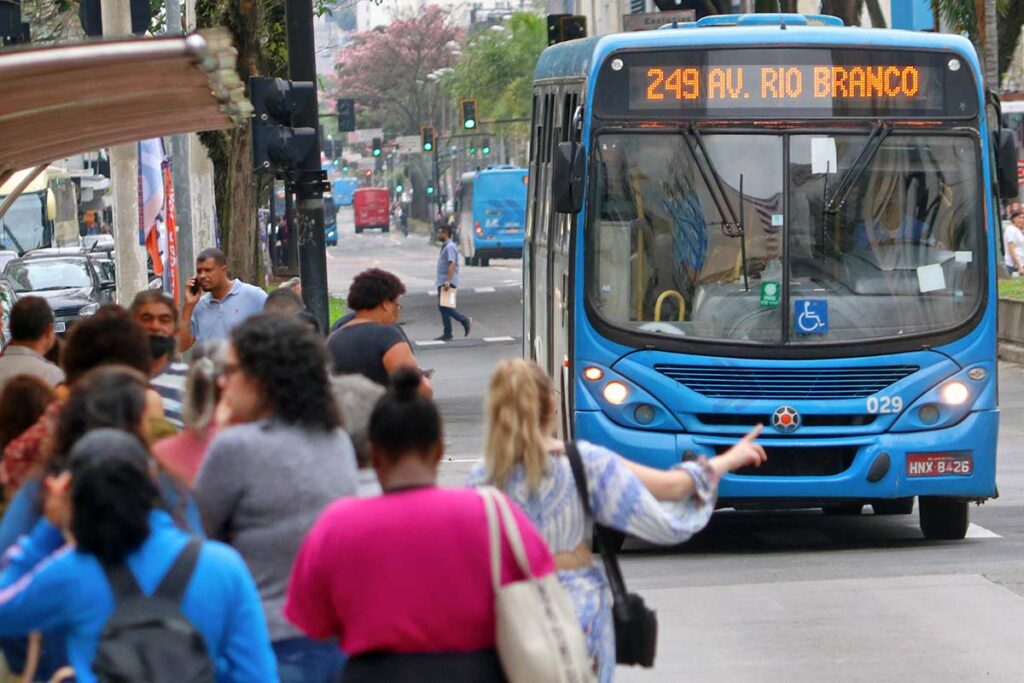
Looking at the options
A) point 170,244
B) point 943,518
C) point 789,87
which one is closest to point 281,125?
point 789,87

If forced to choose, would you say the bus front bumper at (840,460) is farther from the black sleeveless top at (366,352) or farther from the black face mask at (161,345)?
the black face mask at (161,345)

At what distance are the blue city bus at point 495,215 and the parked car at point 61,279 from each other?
30716 mm

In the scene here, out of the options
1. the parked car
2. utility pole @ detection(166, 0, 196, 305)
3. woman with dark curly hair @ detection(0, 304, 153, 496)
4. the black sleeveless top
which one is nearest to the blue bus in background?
the parked car

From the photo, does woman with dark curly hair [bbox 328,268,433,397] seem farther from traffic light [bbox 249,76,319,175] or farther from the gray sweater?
traffic light [bbox 249,76,319,175]

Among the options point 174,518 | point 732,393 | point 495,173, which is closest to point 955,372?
point 732,393

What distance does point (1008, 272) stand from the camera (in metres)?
33.6

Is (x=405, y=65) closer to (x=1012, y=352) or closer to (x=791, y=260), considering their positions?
(x=1012, y=352)

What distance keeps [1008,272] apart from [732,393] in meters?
23.3

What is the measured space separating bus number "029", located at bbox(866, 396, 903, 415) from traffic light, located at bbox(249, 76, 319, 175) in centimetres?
432

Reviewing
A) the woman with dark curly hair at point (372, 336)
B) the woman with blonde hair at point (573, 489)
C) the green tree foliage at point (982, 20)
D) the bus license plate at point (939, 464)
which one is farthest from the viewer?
the green tree foliage at point (982, 20)

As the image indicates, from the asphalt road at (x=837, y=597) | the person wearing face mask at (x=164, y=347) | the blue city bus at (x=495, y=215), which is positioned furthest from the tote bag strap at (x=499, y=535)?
the blue city bus at (x=495, y=215)

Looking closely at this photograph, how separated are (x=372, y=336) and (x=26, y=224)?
44.3m

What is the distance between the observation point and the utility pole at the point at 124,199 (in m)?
19.8

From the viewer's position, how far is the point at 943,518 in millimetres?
12117
